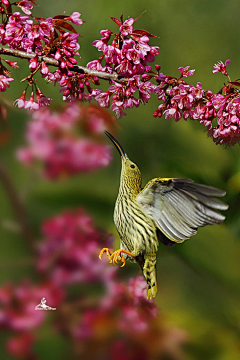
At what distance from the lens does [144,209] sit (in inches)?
25.0

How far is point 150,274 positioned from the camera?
68cm

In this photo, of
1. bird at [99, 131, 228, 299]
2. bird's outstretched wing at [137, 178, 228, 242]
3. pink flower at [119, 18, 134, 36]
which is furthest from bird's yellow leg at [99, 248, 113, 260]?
pink flower at [119, 18, 134, 36]

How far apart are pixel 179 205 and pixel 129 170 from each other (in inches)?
4.6

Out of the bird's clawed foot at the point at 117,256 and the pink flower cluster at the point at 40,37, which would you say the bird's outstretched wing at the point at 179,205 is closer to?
the bird's clawed foot at the point at 117,256

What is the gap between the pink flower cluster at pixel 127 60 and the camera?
58 cm

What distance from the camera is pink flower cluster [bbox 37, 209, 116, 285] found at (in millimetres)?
681

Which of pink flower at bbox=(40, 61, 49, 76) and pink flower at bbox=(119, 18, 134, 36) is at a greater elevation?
pink flower at bbox=(119, 18, 134, 36)

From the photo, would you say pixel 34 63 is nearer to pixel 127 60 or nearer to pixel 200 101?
pixel 127 60

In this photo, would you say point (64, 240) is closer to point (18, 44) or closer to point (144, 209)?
point (144, 209)

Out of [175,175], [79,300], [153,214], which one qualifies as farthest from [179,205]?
[79,300]

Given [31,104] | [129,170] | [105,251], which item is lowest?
[105,251]

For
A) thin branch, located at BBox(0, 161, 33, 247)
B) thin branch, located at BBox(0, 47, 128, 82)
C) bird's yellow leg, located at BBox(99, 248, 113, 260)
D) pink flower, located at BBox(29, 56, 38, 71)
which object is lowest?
bird's yellow leg, located at BBox(99, 248, 113, 260)

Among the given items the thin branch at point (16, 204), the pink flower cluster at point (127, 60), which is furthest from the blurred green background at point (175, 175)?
the pink flower cluster at point (127, 60)

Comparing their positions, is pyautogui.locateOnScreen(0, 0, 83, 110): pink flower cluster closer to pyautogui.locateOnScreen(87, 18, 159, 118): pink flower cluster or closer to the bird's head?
pyautogui.locateOnScreen(87, 18, 159, 118): pink flower cluster
